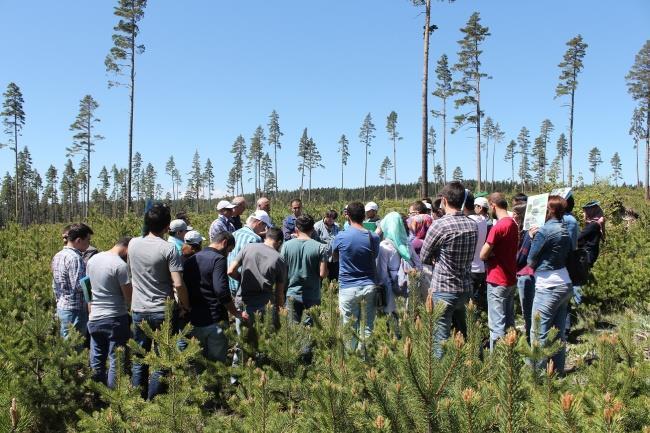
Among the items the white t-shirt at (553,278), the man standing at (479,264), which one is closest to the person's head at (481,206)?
the man standing at (479,264)

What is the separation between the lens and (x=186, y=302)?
13.3 ft

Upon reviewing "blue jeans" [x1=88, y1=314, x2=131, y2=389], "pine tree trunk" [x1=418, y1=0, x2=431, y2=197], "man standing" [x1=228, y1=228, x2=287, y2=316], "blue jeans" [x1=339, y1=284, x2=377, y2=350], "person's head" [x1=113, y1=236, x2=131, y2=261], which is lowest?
"blue jeans" [x1=88, y1=314, x2=131, y2=389]

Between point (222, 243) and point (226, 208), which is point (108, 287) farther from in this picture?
point (226, 208)

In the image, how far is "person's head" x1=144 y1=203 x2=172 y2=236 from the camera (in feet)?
13.2

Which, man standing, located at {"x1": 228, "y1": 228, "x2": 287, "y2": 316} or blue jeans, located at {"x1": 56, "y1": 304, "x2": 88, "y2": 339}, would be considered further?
blue jeans, located at {"x1": 56, "y1": 304, "x2": 88, "y2": 339}

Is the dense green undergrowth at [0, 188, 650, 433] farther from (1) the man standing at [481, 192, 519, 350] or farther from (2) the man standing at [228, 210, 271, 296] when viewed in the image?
(2) the man standing at [228, 210, 271, 296]

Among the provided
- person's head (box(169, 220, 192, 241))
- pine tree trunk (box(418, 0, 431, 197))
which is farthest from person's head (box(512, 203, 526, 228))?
pine tree trunk (box(418, 0, 431, 197))

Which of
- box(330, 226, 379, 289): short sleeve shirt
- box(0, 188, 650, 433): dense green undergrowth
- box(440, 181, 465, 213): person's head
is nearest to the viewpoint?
box(0, 188, 650, 433): dense green undergrowth

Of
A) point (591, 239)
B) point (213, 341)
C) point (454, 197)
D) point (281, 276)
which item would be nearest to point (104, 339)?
point (213, 341)

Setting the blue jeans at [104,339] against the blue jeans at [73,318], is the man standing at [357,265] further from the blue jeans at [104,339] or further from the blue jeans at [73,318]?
the blue jeans at [73,318]

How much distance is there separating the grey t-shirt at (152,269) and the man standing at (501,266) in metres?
3.10

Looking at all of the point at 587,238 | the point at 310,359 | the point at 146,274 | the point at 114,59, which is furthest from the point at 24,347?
the point at 114,59

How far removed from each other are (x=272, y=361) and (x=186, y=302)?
108cm

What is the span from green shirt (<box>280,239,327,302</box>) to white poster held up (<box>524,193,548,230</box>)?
2234 millimetres
